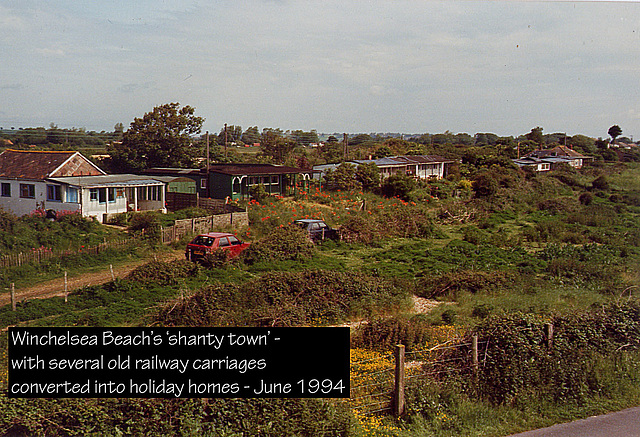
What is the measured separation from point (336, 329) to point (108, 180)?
13.0 ft

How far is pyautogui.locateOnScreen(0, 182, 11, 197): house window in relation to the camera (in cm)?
716

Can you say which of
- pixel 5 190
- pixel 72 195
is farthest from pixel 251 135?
pixel 5 190

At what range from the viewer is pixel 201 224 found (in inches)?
322

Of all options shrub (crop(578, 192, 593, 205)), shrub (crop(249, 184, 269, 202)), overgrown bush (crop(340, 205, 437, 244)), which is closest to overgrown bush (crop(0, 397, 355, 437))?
shrub (crop(249, 184, 269, 202))

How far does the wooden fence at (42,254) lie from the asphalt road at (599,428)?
5849 millimetres

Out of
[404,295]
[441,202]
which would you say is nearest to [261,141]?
[404,295]

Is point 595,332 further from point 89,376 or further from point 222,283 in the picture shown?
point 89,376

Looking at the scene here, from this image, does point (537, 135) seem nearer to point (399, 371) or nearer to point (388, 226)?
point (388, 226)

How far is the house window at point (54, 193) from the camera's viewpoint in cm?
736

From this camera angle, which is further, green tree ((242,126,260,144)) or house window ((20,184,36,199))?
green tree ((242,126,260,144))

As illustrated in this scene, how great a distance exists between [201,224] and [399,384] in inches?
162

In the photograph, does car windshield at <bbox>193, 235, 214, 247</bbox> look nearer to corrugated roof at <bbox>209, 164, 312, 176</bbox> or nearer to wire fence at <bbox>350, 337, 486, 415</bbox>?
corrugated roof at <bbox>209, 164, 312, 176</bbox>

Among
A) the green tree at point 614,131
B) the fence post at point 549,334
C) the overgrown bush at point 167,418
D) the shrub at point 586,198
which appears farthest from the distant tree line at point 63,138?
the shrub at point 586,198
